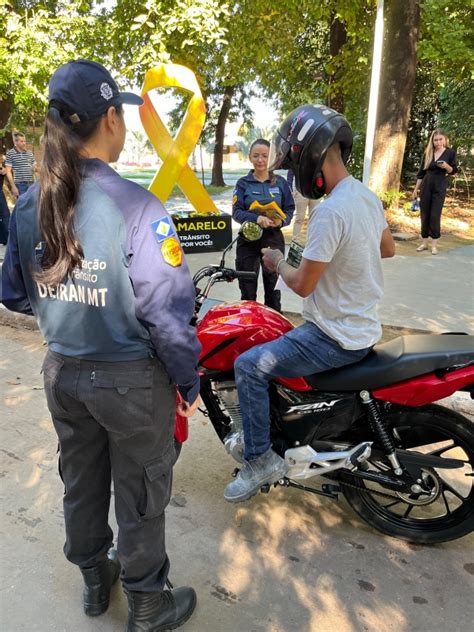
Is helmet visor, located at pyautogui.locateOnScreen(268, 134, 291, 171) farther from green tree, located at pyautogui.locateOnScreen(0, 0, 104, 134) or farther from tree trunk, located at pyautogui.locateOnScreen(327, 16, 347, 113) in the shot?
tree trunk, located at pyautogui.locateOnScreen(327, 16, 347, 113)

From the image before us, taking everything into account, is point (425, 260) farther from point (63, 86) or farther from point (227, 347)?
point (63, 86)

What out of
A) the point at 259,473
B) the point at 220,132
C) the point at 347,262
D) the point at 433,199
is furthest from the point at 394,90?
the point at 220,132

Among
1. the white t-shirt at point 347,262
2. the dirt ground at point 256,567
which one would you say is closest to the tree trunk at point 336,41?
the white t-shirt at point 347,262

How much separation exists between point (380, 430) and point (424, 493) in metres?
0.41

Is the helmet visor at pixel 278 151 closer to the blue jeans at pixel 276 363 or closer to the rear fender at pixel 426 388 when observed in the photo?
the blue jeans at pixel 276 363

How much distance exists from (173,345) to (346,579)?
1490 mm

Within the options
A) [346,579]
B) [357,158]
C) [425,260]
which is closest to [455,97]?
[357,158]

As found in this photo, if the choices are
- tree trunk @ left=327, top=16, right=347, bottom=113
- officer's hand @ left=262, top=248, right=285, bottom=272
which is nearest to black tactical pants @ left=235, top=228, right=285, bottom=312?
officer's hand @ left=262, top=248, right=285, bottom=272

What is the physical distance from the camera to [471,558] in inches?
97.3

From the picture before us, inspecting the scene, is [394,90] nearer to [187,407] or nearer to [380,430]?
[380,430]

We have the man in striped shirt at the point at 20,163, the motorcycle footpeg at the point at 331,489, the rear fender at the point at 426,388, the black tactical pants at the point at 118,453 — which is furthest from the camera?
the man in striped shirt at the point at 20,163

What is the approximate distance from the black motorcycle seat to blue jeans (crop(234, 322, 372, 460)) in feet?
0.18

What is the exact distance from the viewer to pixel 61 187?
5.08ft

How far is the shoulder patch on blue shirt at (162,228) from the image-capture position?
160 centimetres
